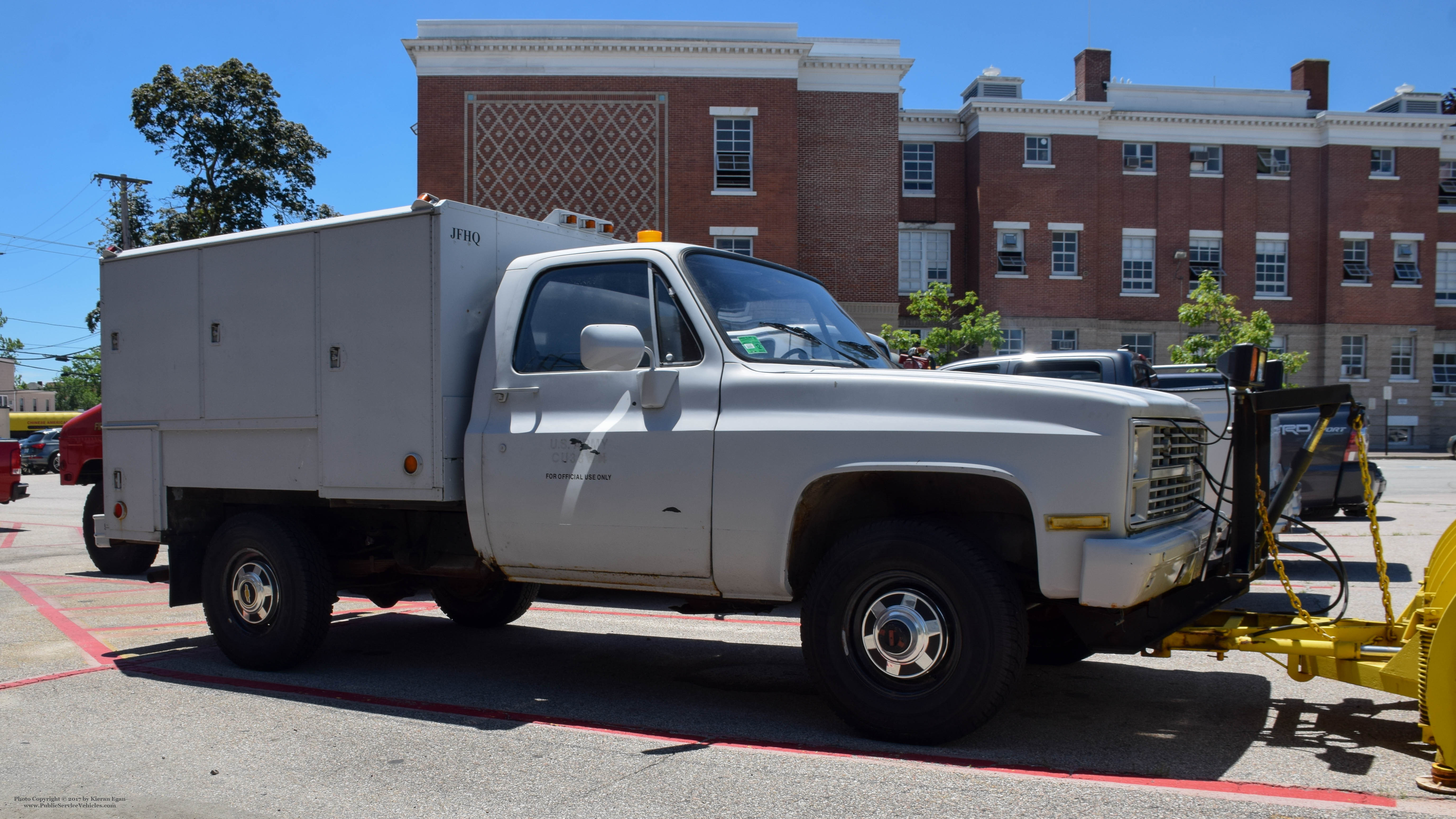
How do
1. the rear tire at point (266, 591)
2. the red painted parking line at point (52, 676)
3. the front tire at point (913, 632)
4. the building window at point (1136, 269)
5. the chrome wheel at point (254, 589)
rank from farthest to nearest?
the building window at point (1136, 269) < the chrome wheel at point (254, 589) < the rear tire at point (266, 591) < the red painted parking line at point (52, 676) < the front tire at point (913, 632)

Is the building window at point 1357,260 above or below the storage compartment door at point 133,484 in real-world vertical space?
above

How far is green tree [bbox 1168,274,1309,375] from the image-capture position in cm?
3372

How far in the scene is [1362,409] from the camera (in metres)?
4.67

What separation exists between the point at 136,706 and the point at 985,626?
451cm

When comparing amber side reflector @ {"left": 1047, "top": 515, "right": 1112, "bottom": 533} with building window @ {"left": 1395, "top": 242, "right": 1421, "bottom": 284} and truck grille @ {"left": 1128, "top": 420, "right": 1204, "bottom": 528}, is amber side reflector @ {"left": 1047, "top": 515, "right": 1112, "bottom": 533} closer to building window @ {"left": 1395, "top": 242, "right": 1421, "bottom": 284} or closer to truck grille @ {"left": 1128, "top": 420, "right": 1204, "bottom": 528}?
truck grille @ {"left": 1128, "top": 420, "right": 1204, "bottom": 528}

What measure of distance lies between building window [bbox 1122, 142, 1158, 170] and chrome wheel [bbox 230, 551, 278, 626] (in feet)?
125

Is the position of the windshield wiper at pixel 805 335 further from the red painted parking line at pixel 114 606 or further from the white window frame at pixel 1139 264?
the white window frame at pixel 1139 264

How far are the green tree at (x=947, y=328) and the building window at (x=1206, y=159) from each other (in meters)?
11.0

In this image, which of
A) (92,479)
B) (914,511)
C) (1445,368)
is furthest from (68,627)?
(1445,368)

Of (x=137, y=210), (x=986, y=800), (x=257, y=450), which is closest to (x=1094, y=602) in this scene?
(x=986, y=800)

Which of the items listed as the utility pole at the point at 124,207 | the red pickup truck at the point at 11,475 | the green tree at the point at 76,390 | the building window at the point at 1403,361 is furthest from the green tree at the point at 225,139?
the green tree at the point at 76,390

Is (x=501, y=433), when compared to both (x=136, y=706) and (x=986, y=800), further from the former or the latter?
(x=986, y=800)

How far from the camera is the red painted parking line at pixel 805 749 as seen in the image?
12.8 ft

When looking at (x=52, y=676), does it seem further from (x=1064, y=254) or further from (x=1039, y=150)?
(x=1039, y=150)
